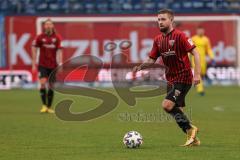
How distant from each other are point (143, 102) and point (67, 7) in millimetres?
11532

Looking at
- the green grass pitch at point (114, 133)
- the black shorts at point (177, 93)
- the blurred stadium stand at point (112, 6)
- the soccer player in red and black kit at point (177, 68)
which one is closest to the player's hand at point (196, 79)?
the soccer player in red and black kit at point (177, 68)

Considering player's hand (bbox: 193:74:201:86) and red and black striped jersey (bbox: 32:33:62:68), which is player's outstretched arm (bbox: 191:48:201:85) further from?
red and black striped jersey (bbox: 32:33:62:68)

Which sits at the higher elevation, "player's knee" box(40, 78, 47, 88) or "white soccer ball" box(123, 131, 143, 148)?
"white soccer ball" box(123, 131, 143, 148)

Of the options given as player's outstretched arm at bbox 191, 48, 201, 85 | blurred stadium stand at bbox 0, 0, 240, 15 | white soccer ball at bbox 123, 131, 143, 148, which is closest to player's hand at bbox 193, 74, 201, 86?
player's outstretched arm at bbox 191, 48, 201, 85

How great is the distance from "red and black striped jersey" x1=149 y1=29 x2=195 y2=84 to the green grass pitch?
3.89ft

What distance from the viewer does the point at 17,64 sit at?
109ft

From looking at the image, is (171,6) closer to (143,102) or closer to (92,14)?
(92,14)

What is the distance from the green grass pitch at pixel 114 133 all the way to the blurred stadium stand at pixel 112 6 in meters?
10.1

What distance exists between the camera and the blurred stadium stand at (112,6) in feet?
113

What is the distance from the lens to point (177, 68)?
42.5 feet

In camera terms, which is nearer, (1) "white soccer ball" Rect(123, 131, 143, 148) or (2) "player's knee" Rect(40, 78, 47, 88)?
(1) "white soccer ball" Rect(123, 131, 143, 148)

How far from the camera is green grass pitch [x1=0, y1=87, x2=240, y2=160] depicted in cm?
1166

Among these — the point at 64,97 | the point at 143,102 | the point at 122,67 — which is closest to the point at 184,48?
the point at 143,102

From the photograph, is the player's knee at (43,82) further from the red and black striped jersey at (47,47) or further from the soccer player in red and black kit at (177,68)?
the soccer player in red and black kit at (177,68)
